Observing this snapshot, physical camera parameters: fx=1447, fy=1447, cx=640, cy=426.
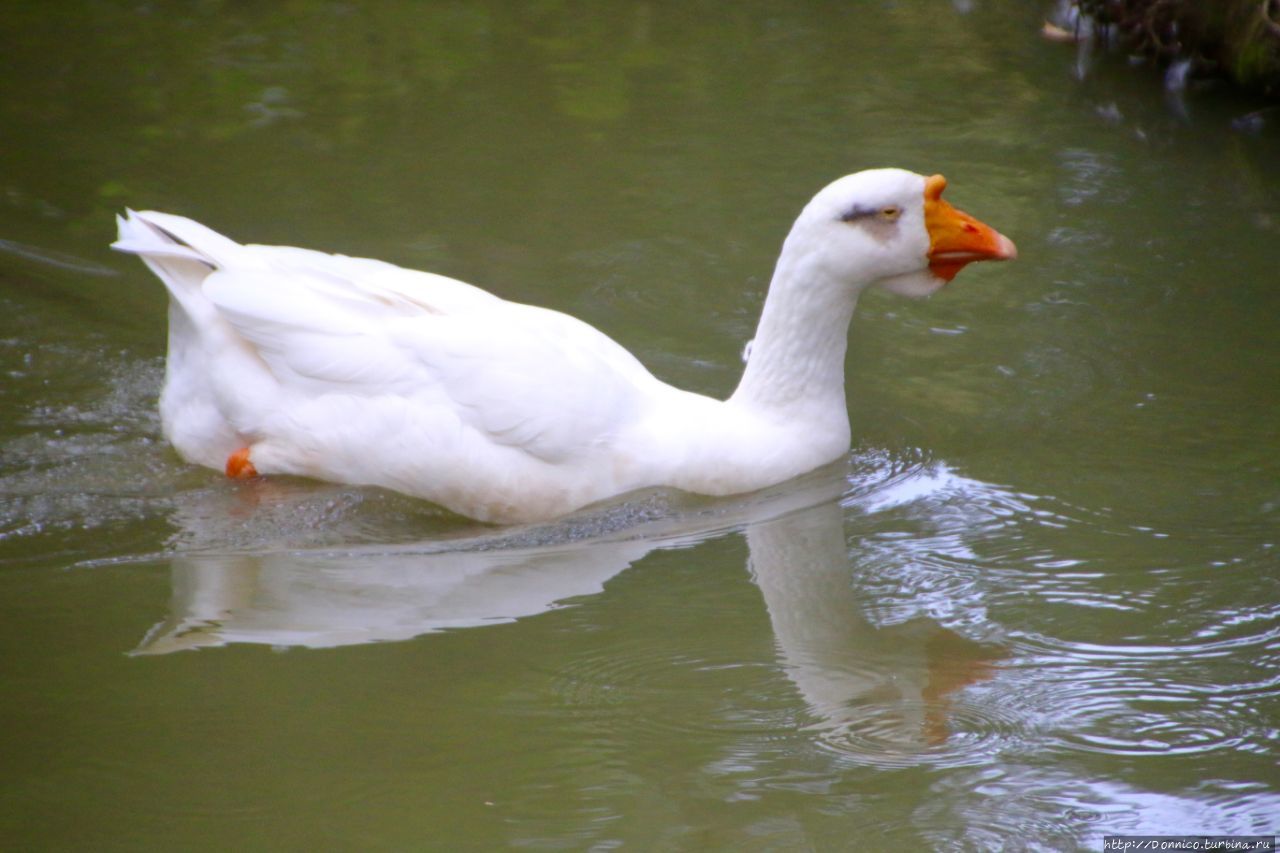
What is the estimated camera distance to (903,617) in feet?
14.1

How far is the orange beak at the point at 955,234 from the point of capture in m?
5.03

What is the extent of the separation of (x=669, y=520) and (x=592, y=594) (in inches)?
25.4

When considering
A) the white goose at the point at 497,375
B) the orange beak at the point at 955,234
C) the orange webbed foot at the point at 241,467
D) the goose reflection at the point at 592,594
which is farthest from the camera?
the orange webbed foot at the point at 241,467

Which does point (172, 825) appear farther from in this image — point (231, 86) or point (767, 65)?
point (767, 65)

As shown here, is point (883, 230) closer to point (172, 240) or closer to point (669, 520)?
point (669, 520)

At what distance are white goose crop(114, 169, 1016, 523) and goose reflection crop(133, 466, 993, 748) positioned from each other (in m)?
0.22

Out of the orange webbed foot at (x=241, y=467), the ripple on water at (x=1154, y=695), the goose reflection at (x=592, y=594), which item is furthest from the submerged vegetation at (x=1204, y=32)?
the orange webbed foot at (x=241, y=467)

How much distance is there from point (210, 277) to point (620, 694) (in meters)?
2.43

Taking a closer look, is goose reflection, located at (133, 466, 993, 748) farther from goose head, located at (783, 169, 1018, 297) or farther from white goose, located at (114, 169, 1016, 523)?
goose head, located at (783, 169, 1018, 297)

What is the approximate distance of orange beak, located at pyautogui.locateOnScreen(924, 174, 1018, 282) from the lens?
5027 millimetres

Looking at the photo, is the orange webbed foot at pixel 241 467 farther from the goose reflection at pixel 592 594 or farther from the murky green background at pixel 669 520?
the goose reflection at pixel 592 594

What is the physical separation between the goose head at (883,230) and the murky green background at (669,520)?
826 millimetres

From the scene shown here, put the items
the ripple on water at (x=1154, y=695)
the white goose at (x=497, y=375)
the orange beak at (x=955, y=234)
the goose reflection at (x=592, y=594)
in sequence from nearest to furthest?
1. the ripple on water at (x=1154, y=695)
2. the goose reflection at (x=592, y=594)
3. the white goose at (x=497, y=375)
4. the orange beak at (x=955, y=234)

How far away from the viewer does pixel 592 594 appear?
442 cm
